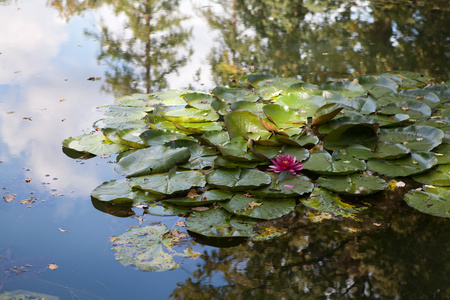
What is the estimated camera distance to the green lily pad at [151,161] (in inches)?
96.6

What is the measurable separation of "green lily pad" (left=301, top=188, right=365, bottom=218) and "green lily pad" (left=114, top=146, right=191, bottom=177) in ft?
2.51

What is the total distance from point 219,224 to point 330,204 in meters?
0.61

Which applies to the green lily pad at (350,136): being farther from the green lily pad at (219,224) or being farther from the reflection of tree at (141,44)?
the reflection of tree at (141,44)

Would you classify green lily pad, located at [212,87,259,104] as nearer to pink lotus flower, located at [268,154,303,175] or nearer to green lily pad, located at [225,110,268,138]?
green lily pad, located at [225,110,268,138]

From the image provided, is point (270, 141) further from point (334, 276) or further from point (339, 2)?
point (339, 2)

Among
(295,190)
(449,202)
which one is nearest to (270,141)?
(295,190)

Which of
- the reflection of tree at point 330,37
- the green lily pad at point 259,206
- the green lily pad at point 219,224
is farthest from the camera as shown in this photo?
the reflection of tree at point 330,37

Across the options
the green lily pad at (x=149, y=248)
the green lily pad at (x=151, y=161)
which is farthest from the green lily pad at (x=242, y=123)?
the green lily pad at (x=149, y=248)

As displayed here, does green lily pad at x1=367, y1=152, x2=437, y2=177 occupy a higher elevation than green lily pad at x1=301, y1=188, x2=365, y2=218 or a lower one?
higher

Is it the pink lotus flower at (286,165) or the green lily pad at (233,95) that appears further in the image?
the green lily pad at (233,95)

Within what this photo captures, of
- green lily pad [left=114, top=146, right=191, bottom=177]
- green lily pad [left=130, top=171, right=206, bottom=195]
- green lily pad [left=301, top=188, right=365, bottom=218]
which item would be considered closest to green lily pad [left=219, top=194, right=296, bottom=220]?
green lily pad [left=301, top=188, right=365, bottom=218]

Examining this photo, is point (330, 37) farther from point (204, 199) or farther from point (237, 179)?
point (204, 199)

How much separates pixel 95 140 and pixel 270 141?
1.16 meters

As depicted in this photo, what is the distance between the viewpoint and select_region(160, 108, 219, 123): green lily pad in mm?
3053
